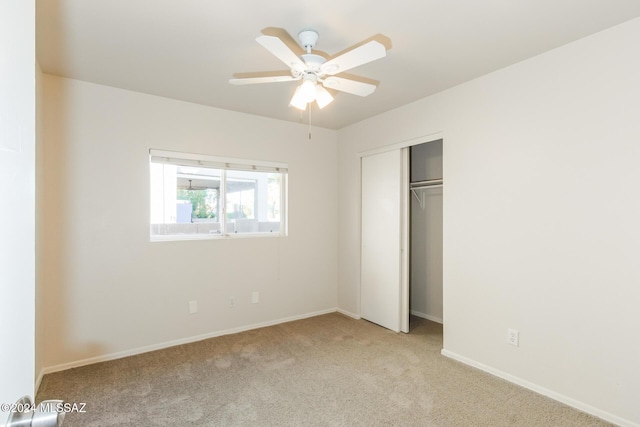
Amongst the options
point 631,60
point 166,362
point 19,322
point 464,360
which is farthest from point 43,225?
point 631,60

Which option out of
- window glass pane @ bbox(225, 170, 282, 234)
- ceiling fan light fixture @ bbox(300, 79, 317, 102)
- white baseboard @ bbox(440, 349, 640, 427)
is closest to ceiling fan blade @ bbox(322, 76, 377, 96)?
ceiling fan light fixture @ bbox(300, 79, 317, 102)

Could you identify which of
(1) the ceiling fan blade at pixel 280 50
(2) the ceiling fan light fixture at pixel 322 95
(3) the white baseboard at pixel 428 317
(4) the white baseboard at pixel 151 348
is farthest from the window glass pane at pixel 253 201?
(3) the white baseboard at pixel 428 317

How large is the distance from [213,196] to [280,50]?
2313 mm

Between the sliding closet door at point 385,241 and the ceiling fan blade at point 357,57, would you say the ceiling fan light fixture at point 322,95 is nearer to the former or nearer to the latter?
the ceiling fan blade at point 357,57

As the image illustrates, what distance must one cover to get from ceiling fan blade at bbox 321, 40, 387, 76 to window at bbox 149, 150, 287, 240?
82.8 inches

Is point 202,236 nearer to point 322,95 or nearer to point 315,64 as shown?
point 322,95

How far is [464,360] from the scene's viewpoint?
9.71 feet

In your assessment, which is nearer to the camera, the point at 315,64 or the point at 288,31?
the point at 315,64

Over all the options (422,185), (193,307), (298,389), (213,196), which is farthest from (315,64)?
(193,307)

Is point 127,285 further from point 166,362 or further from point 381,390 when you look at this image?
point 381,390

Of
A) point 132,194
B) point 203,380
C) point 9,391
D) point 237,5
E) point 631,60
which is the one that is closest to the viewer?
point 9,391

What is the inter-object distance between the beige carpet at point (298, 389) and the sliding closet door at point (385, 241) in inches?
20.2

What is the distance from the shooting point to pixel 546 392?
2414 millimetres

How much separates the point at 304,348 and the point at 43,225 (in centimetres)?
261
